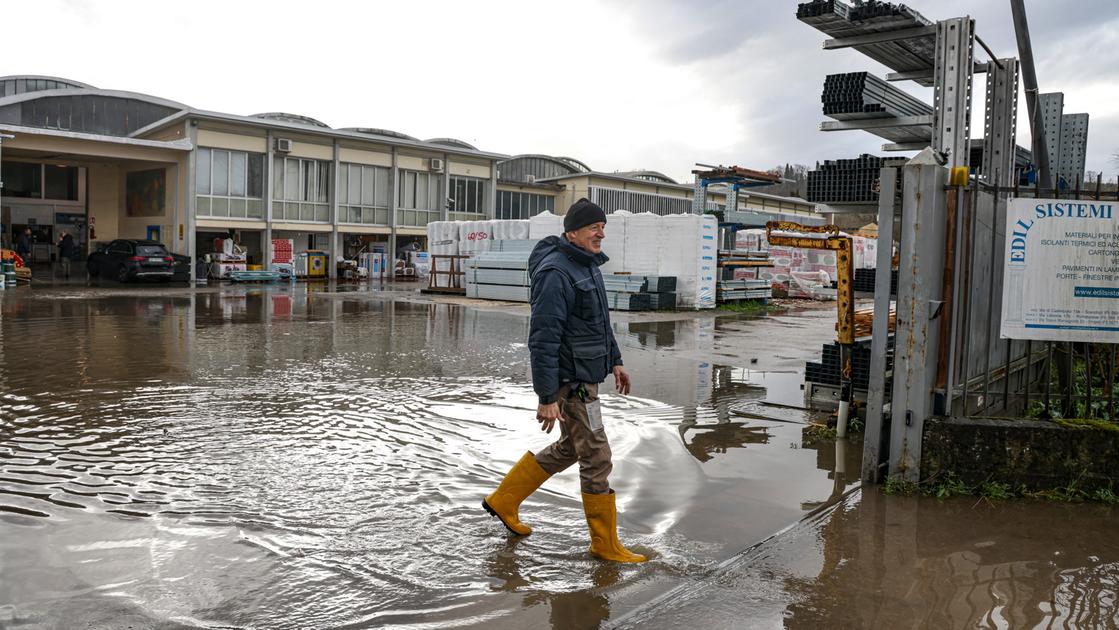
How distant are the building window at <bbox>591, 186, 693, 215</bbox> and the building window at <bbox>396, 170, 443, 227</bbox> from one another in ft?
28.2

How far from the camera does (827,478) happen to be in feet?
19.4

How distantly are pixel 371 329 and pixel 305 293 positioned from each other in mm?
12062

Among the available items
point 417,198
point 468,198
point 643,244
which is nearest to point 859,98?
point 643,244

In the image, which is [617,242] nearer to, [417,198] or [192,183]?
[192,183]

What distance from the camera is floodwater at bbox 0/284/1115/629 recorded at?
371cm

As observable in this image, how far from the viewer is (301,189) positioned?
35719 millimetres

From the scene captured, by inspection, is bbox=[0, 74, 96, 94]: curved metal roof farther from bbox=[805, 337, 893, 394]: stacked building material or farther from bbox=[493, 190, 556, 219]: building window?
bbox=[805, 337, 893, 394]: stacked building material

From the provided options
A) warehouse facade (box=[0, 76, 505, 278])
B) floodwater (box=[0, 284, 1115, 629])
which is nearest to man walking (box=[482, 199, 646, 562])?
floodwater (box=[0, 284, 1115, 629])

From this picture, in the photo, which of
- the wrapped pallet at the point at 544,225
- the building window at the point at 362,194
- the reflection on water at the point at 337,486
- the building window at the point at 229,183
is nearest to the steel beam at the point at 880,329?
the reflection on water at the point at 337,486

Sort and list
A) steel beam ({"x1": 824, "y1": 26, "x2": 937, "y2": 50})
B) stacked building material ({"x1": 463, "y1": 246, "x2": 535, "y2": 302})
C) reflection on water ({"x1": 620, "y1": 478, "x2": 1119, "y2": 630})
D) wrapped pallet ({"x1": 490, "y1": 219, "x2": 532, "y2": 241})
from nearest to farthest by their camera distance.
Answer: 1. reflection on water ({"x1": 620, "y1": 478, "x2": 1119, "y2": 630})
2. steel beam ({"x1": 824, "y1": 26, "x2": 937, "y2": 50})
3. stacked building material ({"x1": 463, "y1": 246, "x2": 535, "y2": 302})
4. wrapped pallet ({"x1": 490, "y1": 219, "x2": 532, "y2": 241})

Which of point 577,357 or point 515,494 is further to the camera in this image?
point 515,494

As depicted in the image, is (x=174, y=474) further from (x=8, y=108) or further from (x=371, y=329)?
(x=8, y=108)

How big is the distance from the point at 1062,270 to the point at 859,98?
2683 mm

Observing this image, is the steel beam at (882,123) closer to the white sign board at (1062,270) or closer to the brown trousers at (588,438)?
the white sign board at (1062,270)
